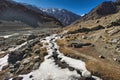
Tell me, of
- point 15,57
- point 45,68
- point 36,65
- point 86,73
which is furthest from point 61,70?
point 15,57

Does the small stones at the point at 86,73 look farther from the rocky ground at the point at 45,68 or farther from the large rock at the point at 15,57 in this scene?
the large rock at the point at 15,57

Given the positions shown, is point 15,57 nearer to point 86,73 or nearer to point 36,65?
point 36,65

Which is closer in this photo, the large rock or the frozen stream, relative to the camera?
the frozen stream

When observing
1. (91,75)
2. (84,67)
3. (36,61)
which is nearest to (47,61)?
(36,61)

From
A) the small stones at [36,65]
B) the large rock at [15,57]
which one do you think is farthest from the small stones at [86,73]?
the large rock at [15,57]

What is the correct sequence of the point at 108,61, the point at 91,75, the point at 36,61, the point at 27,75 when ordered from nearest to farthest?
the point at 91,75, the point at 27,75, the point at 108,61, the point at 36,61

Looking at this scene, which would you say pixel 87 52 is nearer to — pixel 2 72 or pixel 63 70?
pixel 63 70

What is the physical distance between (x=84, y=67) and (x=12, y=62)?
22043 mm

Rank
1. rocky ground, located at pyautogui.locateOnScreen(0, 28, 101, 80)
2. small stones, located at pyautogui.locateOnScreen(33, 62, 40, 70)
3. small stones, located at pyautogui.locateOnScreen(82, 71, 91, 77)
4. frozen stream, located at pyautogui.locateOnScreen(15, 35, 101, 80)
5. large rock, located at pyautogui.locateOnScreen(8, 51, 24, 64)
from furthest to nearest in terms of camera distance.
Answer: large rock, located at pyautogui.locateOnScreen(8, 51, 24, 64), small stones, located at pyautogui.locateOnScreen(33, 62, 40, 70), rocky ground, located at pyautogui.locateOnScreen(0, 28, 101, 80), frozen stream, located at pyautogui.locateOnScreen(15, 35, 101, 80), small stones, located at pyautogui.locateOnScreen(82, 71, 91, 77)

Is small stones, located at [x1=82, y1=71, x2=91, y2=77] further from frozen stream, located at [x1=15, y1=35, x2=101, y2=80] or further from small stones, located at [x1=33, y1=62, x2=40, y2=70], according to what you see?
small stones, located at [x1=33, y1=62, x2=40, y2=70]

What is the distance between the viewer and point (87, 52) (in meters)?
52.2

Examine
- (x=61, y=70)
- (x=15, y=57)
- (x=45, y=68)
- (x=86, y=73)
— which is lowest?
(x=15, y=57)

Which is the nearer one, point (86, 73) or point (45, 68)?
point (86, 73)

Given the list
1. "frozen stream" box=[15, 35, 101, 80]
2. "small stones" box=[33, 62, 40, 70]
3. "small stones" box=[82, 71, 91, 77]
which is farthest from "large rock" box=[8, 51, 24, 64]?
"small stones" box=[82, 71, 91, 77]
